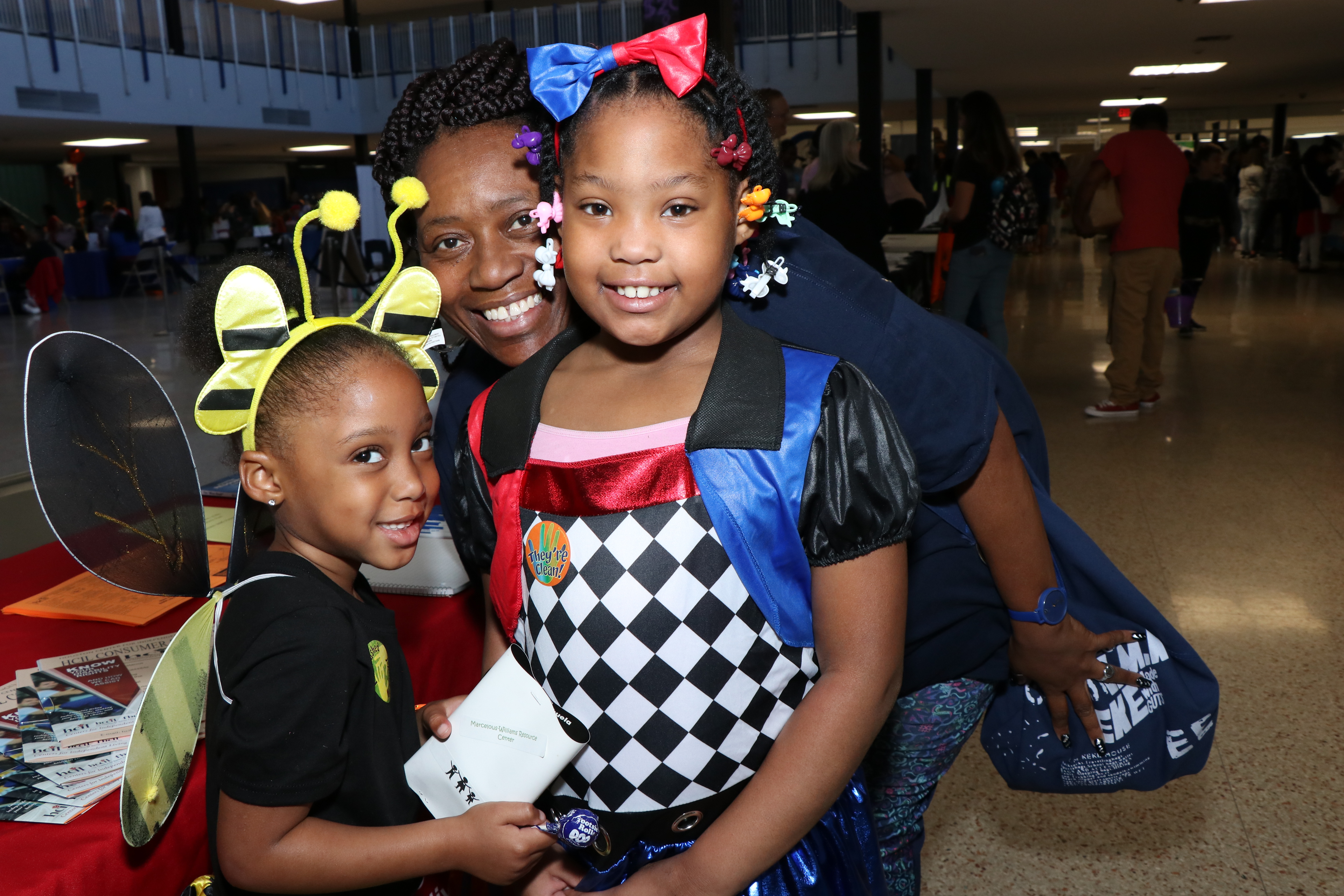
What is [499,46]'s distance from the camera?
142 centimetres

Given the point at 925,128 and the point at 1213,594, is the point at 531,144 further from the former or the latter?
the point at 925,128

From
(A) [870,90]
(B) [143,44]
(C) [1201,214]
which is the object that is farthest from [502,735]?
(B) [143,44]

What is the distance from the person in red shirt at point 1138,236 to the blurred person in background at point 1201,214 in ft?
11.3

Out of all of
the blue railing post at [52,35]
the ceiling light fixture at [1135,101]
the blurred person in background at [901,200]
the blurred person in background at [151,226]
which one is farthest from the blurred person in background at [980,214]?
the ceiling light fixture at [1135,101]

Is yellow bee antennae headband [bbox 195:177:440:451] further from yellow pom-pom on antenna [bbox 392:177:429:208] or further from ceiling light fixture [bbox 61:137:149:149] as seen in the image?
ceiling light fixture [bbox 61:137:149:149]

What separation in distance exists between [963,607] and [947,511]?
0.13 metres

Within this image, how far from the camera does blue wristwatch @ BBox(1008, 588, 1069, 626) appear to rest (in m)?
1.18

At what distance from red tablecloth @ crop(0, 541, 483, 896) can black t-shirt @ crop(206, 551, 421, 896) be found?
0.05 meters

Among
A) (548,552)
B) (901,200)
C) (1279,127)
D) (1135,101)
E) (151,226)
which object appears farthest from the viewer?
(1279,127)

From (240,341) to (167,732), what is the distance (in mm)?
404

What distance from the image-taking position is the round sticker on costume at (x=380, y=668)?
3.33 feet

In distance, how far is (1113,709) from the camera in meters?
1.30

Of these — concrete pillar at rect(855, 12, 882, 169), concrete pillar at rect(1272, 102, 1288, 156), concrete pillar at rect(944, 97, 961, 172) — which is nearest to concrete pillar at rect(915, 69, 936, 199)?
concrete pillar at rect(944, 97, 961, 172)

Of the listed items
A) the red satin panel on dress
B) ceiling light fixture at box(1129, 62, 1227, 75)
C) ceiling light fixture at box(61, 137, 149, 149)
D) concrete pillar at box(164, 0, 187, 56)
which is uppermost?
concrete pillar at box(164, 0, 187, 56)
